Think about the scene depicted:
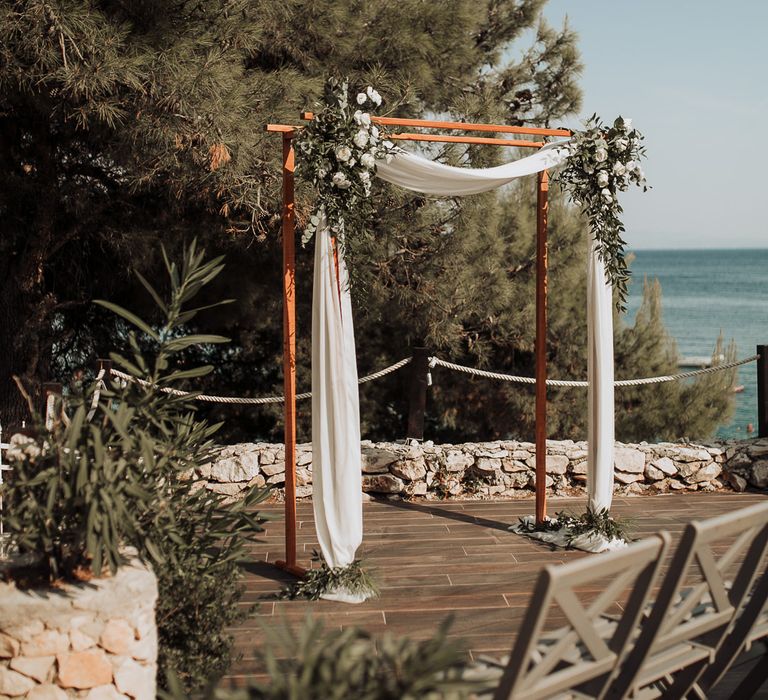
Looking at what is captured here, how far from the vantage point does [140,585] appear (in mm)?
2592

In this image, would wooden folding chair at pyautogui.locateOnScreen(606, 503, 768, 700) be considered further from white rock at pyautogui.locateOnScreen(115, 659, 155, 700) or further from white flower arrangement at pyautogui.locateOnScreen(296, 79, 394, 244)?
white flower arrangement at pyautogui.locateOnScreen(296, 79, 394, 244)

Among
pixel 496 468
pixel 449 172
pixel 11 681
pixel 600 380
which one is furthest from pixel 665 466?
pixel 11 681

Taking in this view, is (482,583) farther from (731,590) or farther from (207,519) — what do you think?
(731,590)

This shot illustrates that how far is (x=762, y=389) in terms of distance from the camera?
6.46m

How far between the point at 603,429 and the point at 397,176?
1.80 metres

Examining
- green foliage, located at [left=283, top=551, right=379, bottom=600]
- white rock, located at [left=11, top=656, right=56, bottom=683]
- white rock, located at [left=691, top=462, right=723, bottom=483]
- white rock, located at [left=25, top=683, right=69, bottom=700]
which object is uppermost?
white rock, located at [left=11, top=656, right=56, bottom=683]

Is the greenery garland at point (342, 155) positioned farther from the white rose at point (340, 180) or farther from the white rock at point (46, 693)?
the white rock at point (46, 693)

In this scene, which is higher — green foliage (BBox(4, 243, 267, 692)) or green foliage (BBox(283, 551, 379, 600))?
green foliage (BBox(4, 243, 267, 692))

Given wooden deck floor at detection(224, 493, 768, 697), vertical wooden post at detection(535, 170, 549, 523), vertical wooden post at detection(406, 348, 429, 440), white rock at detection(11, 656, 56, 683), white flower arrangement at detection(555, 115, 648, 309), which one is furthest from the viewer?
vertical wooden post at detection(406, 348, 429, 440)

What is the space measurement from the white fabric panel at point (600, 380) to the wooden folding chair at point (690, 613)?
8.05 ft

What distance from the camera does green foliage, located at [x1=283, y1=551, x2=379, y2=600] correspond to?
4.22 m

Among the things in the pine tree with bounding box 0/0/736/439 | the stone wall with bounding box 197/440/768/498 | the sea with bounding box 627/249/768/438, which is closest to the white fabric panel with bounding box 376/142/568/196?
the pine tree with bounding box 0/0/736/439

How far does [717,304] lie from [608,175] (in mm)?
44057

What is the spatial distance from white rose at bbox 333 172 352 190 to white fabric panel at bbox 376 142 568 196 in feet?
1.00
